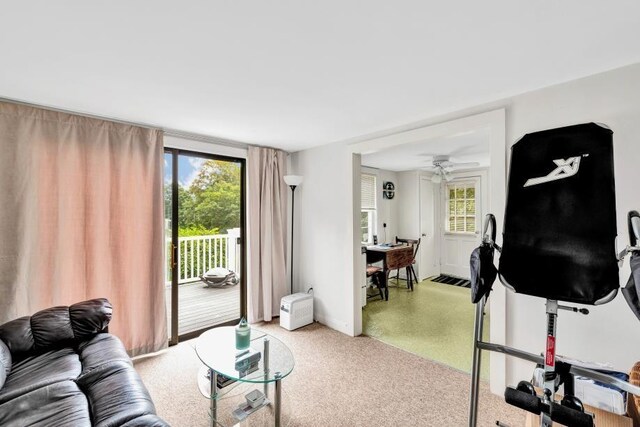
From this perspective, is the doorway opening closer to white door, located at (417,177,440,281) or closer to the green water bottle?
white door, located at (417,177,440,281)

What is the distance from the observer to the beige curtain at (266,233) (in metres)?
3.62

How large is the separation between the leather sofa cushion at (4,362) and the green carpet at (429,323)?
295 centimetres

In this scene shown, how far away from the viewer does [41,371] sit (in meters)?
1.78

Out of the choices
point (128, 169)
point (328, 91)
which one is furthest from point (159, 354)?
point (328, 91)

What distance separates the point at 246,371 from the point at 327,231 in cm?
204

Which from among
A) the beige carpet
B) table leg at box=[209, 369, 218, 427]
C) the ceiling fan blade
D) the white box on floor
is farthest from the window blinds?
table leg at box=[209, 369, 218, 427]

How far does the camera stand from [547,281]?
121 cm

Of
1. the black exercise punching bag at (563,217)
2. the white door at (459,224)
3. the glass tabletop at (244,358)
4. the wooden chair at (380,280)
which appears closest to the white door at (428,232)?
the white door at (459,224)

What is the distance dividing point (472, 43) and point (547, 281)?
1217mm

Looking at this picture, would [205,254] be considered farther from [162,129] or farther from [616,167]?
[616,167]

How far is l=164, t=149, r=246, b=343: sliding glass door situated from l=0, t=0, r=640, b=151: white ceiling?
3.18 feet

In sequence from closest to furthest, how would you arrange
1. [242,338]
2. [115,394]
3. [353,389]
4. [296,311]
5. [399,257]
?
[115,394] < [242,338] < [353,389] < [296,311] < [399,257]

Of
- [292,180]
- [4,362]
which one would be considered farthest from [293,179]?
[4,362]

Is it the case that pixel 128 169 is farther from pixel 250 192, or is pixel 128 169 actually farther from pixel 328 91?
pixel 328 91
